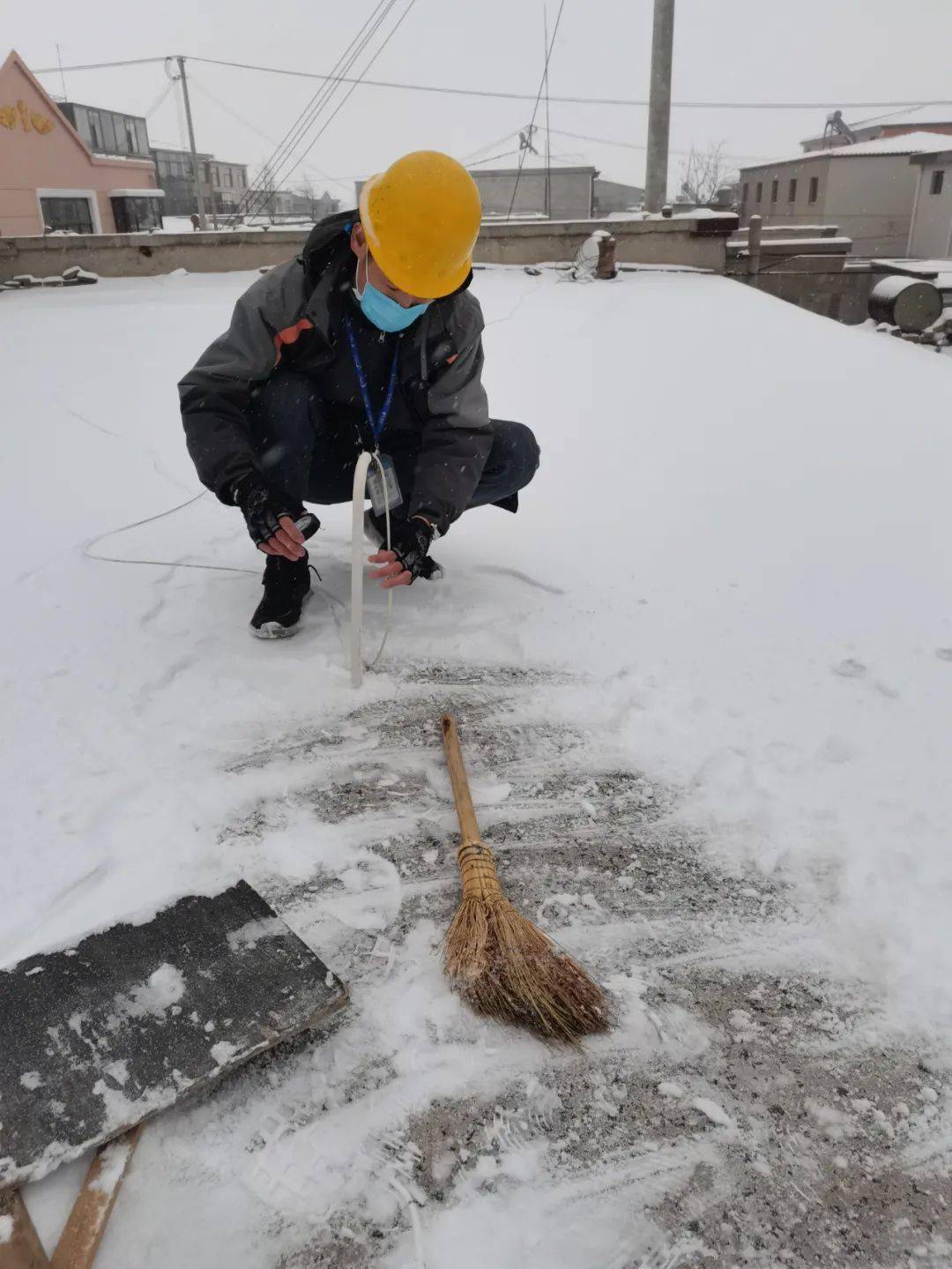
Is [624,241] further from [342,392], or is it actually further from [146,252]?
[342,392]

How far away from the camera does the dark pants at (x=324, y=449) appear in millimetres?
2043

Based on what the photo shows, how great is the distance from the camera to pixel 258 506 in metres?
1.88

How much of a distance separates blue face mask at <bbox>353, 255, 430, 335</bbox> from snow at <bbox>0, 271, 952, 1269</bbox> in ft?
2.43

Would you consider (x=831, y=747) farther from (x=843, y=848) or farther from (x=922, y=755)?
(x=843, y=848)

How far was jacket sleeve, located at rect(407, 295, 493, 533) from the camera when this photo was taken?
2020 mm

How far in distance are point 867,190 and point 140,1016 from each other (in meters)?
29.0

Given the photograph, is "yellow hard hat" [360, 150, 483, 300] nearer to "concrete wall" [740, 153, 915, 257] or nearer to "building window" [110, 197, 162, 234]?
"building window" [110, 197, 162, 234]

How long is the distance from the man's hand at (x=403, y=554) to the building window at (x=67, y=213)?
18864 mm

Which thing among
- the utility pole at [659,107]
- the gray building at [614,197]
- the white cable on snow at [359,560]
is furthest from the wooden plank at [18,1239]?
the gray building at [614,197]

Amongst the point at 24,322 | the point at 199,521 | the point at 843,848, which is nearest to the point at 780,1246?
the point at 843,848

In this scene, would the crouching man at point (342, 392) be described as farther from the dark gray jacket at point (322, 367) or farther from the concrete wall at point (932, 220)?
the concrete wall at point (932, 220)

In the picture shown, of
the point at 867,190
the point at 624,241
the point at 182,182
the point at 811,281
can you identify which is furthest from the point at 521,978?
the point at 182,182

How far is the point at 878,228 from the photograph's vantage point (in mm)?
24469

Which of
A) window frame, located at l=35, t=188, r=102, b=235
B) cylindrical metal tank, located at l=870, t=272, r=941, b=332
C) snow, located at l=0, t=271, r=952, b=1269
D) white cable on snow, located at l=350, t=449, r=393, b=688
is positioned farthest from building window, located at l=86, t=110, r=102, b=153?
white cable on snow, located at l=350, t=449, r=393, b=688
